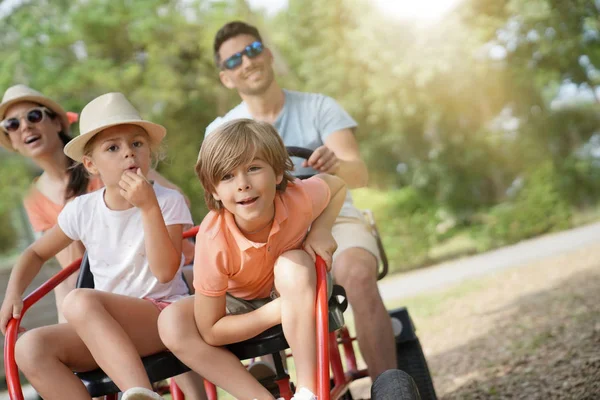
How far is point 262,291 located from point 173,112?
12785 mm

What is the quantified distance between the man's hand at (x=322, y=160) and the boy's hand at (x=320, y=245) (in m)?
0.41

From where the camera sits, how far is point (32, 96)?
3.60 m

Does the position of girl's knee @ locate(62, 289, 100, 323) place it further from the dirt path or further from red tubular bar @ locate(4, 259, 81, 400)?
the dirt path

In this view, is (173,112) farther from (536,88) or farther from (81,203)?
(81,203)

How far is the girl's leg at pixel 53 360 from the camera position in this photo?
2365 mm

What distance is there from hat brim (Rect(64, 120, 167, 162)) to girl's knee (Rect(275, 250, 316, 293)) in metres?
0.78

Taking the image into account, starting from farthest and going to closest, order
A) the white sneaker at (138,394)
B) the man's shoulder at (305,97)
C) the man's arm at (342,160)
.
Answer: the man's shoulder at (305,97), the man's arm at (342,160), the white sneaker at (138,394)

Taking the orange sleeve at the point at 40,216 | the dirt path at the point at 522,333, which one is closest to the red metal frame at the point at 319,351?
the orange sleeve at the point at 40,216

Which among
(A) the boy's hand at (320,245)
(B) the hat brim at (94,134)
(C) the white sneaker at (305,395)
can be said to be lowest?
(C) the white sneaker at (305,395)

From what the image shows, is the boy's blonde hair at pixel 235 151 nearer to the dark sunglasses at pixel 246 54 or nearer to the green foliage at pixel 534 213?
the dark sunglasses at pixel 246 54

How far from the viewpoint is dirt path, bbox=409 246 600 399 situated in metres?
4.30

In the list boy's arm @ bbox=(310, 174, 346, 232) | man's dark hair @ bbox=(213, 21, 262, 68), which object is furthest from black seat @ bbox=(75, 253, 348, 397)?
man's dark hair @ bbox=(213, 21, 262, 68)

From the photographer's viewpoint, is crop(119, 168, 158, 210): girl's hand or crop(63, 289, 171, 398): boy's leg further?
crop(119, 168, 158, 210): girl's hand

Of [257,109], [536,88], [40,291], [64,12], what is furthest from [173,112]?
[40,291]
